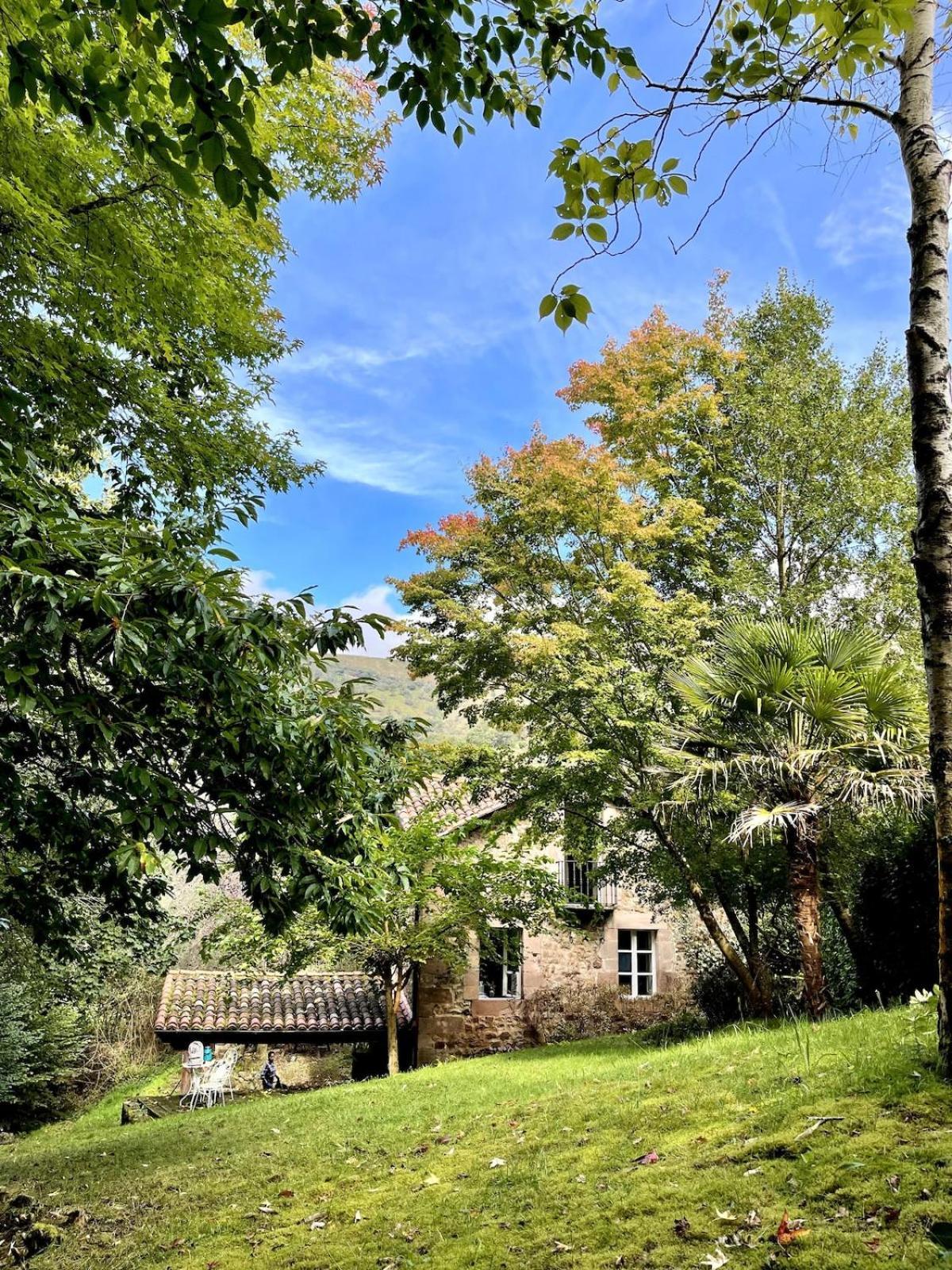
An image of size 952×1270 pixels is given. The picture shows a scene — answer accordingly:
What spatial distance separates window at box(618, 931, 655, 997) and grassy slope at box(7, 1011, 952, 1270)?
11072 mm

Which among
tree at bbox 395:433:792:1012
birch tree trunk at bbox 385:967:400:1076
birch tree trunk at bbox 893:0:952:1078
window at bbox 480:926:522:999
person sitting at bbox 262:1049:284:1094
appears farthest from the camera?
person sitting at bbox 262:1049:284:1094

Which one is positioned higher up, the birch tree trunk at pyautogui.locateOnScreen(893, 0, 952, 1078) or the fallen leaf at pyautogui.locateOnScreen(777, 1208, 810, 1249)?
the birch tree trunk at pyautogui.locateOnScreen(893, 0, 952, 1078)

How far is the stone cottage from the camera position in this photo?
17.4 m

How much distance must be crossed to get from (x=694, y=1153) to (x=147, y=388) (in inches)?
274

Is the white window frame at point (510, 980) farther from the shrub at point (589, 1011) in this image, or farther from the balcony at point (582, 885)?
the balcony at point (582, 885)

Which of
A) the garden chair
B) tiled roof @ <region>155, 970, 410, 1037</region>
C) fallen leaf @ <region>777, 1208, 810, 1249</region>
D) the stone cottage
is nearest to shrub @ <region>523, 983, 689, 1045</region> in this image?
the stone cottage

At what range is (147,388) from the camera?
6.80 metres

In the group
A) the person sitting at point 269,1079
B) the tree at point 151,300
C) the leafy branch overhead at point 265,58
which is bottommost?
the person sitting at point 269,1079

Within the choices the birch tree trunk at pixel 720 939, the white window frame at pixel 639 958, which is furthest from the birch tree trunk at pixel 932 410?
the white window frame at pixel 639 958

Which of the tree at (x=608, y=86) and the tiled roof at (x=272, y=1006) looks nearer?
the tree at (x=608, y=86)

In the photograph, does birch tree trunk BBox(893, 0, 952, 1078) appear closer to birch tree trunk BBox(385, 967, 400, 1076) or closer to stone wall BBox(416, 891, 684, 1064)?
stone wall BBox(416, 891, 684, 1064)

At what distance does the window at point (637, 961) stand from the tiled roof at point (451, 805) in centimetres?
496

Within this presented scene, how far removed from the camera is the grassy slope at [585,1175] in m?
3.41

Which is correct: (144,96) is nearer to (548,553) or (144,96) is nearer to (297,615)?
(297,615)
